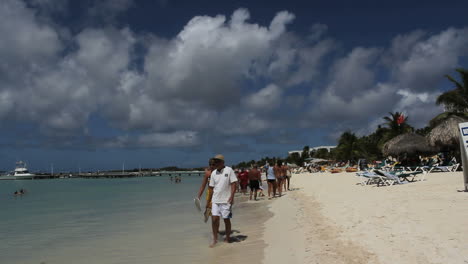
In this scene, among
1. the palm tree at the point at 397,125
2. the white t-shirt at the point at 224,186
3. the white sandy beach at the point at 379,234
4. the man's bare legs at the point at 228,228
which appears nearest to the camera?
the white sandy beach at the point at 379,234

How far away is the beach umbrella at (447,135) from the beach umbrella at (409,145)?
2.03 meters

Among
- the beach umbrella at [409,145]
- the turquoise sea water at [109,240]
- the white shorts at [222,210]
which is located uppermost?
the beach umbrella at [409,145]

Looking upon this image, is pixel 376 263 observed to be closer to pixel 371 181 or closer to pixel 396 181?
pixel 396 181

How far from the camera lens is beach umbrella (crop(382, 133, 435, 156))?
2141cm

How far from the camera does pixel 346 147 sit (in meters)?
50.2

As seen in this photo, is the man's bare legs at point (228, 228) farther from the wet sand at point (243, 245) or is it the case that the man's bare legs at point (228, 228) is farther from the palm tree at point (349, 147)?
the palm tree at point (349, 147)

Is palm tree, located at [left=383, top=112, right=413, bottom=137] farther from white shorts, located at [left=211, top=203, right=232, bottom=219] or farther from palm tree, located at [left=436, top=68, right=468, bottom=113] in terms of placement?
white shorts, located at [left=211, top=203, right=232, bottom=219]

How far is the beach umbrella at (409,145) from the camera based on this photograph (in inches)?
843

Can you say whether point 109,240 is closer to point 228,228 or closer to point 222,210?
point 228,228

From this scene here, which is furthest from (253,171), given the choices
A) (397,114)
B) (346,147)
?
Result: (346,147)

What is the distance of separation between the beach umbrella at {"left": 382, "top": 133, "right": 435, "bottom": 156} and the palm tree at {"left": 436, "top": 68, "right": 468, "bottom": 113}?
8.76ft

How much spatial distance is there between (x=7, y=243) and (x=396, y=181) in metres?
12.6

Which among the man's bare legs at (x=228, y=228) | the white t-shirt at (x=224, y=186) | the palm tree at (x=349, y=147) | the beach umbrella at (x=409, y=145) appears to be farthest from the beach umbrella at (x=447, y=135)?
the palm tree at (x=349, y=147)

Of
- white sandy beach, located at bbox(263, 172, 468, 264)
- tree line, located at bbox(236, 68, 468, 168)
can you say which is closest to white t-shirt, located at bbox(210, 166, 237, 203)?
white sandy beach, located at bbox(263, 172, 468, 264)
